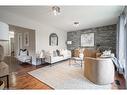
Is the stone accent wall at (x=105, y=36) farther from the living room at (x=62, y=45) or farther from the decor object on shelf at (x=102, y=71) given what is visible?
the decor object on shelf at (x=102, y=71)

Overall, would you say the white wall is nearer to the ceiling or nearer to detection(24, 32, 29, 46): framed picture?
the ceiling

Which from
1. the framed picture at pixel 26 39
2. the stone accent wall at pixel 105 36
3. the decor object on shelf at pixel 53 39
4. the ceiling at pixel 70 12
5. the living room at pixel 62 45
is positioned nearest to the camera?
Answer: the living room at pixel 62 45

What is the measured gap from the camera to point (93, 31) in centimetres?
606

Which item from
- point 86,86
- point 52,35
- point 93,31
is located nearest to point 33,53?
point 52,35

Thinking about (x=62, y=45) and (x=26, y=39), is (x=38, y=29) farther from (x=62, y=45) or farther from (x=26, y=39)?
(x=62, y=45)

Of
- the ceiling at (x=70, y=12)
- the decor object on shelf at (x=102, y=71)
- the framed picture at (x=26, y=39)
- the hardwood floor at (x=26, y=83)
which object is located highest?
the ceiling at (x=70, y=12)

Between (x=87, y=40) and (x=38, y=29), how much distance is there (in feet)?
11.1

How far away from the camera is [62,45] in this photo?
6.73 m

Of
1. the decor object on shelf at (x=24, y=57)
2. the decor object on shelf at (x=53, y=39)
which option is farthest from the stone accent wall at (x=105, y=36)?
the decor object on shelf at (x=24, y=57)

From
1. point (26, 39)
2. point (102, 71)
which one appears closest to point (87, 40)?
point (26, 39)

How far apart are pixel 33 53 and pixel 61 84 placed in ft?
9.31

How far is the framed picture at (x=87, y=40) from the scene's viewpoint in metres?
6.16
